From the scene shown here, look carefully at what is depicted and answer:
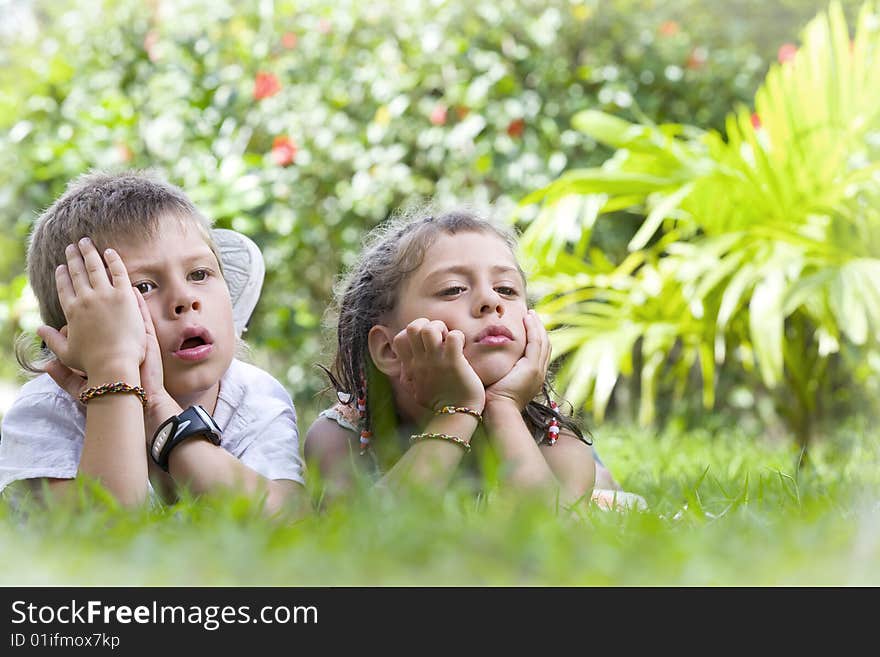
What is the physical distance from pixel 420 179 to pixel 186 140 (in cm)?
121

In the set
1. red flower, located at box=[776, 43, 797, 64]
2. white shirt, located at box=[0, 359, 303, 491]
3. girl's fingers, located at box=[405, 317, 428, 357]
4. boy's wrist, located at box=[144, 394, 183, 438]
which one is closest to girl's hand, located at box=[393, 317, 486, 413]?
girl's fingers, located at box=[405, 317, 428, 357]

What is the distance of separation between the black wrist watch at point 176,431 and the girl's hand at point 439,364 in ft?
1.23

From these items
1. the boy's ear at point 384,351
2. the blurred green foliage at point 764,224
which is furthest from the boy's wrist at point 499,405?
the blurred green foliage at point 764,224

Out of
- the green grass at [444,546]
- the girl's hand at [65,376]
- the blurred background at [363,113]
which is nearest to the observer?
the green grass at [444,546]

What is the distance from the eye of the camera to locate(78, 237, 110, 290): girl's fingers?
66.2 inches

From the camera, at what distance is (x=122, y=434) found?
1573 mm

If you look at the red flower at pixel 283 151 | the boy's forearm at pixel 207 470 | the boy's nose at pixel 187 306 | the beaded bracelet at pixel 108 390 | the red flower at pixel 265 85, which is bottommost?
the boy's forearm at pixel 207 470

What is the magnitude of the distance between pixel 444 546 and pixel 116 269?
92cm

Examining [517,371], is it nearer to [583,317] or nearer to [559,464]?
[559,464]

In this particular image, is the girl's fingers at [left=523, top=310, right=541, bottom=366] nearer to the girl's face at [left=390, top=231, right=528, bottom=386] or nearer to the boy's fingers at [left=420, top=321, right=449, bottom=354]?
the girl's face at [left=390, top=231, right=528, bottom=386]

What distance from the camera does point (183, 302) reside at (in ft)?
5.70

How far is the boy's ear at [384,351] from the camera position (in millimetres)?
1941

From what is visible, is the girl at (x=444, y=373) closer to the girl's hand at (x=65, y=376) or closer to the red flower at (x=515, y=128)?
the girl's hand at (x=65, y=376)
